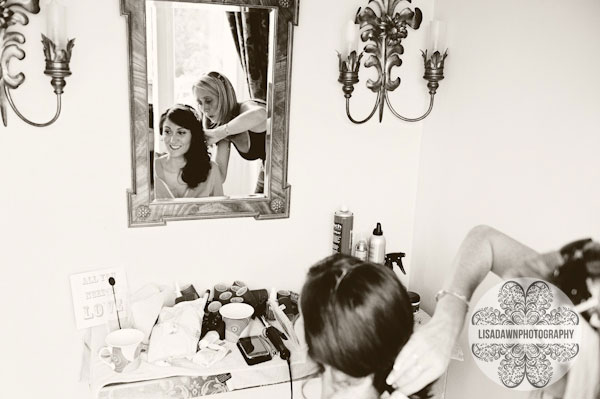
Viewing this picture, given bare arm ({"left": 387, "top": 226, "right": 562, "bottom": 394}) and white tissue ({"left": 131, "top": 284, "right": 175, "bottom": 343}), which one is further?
white tissue ({"left": 131, "top": 284, "right": 175, "bottom": 343})

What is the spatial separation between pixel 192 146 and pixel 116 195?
31 centimetres

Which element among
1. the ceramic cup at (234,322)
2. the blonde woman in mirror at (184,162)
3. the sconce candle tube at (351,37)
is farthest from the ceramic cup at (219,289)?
the sconce candle tube at (351,37)

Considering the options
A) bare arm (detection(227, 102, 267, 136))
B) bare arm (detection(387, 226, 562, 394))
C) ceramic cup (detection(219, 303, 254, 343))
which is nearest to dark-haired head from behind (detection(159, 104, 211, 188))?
bare arm (detection(227, 102, 267, 136))

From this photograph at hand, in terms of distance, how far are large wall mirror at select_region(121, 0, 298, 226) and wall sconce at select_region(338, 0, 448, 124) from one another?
22 centimetres

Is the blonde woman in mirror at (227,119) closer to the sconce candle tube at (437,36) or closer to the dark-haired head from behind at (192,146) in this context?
the dark-haired head from behind at (192,146)

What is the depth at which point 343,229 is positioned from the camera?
2129 millimetres

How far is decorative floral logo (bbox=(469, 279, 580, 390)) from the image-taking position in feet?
4.11

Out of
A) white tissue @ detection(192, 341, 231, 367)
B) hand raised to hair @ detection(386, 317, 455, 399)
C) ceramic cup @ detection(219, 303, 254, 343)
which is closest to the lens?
hand raised to hair @ detection(386, 317, 455, 399)

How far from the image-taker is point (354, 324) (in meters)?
1.10

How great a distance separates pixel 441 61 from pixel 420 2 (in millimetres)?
273

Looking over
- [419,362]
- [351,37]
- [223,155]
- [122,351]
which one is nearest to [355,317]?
[419,362]

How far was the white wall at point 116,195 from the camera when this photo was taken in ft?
5.81

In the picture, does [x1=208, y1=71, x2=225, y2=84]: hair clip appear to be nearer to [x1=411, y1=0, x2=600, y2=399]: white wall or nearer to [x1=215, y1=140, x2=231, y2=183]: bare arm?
[x1=215, y1=140, x2=231, y2=183]: bare arm

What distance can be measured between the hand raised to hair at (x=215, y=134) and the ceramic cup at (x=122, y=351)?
685 millimetres
